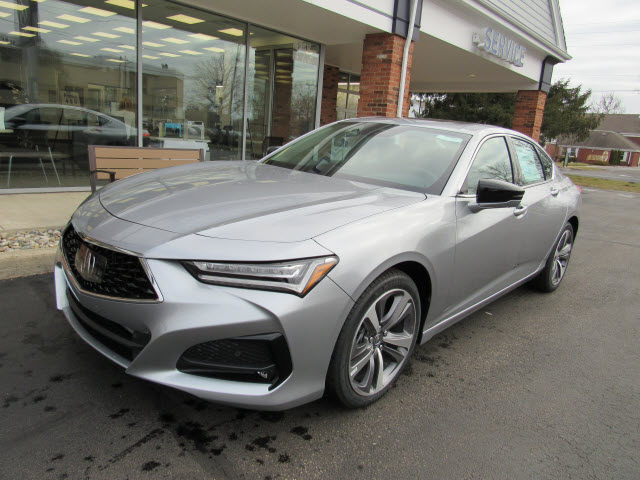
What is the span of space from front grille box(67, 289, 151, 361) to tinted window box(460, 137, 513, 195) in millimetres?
2006

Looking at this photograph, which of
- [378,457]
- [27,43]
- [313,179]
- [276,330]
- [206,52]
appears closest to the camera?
[276,330]

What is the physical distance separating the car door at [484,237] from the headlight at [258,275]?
3.94 ft

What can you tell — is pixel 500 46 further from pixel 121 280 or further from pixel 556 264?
pixel 121 280

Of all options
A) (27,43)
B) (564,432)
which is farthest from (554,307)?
(27,43)

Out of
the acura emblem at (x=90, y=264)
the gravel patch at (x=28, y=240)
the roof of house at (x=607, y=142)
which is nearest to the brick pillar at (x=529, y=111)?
the gravel patch at (x=28, y=240)

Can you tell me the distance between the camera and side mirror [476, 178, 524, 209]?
2740mm

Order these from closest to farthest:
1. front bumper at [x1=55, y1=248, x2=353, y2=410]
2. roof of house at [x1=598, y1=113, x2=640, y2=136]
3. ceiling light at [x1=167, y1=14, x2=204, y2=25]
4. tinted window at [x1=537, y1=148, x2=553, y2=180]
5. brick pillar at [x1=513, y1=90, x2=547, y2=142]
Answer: front bumper at [x1=55, y1=248, x2=353, y2=410], tinted window at [x1=537, y1=148, x2=553, y2=180], ceiling light at [x1=167, y1=14, x2=204, y2=25], brick pillar at [x1=513, y1=90, x2=547, y2=142], roof of house at [x1=598, y1=113, x2=640, y2=136]

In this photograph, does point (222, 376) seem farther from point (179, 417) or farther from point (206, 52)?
point (206, 52)

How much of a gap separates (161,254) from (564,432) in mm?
2159

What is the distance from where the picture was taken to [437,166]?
297 cm

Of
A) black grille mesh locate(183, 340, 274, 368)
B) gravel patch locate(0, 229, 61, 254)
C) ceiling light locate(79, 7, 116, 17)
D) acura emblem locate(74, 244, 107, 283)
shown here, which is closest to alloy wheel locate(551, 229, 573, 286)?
black grille mesh locate(183, 340, 274, 368)

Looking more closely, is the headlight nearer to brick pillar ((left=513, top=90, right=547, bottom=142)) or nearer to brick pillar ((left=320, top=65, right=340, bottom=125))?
brick pillar ((left=320, top=65, right=340, bottom=125))

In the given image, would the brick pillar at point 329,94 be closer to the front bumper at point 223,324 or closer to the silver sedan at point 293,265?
the silver sedan at point 293,265

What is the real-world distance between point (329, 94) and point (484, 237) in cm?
1161
